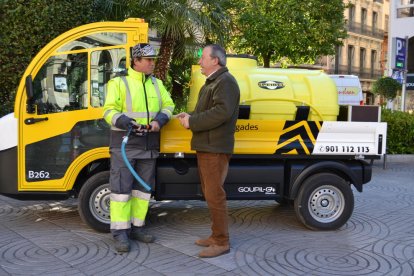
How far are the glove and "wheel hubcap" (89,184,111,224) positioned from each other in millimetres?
1027

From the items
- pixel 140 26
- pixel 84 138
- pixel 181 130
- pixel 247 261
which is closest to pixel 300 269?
pixel 247 261

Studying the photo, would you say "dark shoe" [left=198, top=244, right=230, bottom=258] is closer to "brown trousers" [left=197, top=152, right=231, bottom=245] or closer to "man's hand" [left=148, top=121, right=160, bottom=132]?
"brown trousers" [left=197, top=152, right=231, bottom=245]

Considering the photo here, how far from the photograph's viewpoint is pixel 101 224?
5312 millimetres

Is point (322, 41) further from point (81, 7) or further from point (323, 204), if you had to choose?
point (323, 204)

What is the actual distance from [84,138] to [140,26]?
4.43 ft

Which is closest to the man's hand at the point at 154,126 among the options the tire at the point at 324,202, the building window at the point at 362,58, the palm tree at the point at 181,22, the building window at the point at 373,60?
the tire at the point at 324,202

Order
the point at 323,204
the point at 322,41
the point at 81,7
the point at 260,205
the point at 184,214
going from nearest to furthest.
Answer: the point at 323,204 < the point at 184,214 < the point at 260,205 < the point at 81,7 < the point at 322,41

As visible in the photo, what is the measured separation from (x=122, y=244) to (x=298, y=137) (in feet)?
7.36

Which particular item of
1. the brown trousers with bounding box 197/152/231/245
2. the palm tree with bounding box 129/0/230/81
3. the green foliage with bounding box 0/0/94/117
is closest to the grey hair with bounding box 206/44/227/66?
the brown trousers with bounding box 197/152/231/245

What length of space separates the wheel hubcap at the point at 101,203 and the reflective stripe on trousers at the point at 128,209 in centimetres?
44

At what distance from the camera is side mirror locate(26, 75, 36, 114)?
4.96 m

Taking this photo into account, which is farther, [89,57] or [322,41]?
[322,41]


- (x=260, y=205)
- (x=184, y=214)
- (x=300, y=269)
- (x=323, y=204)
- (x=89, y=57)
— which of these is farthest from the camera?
(x=260, y=205)

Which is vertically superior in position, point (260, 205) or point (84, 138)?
point (84, 138)
